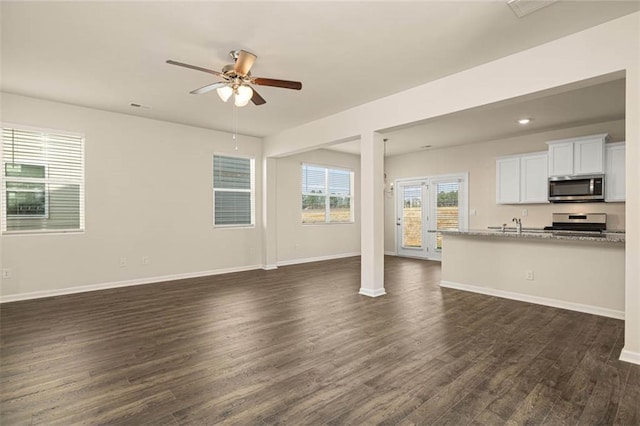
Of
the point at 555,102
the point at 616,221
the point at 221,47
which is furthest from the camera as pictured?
the point at 616,221

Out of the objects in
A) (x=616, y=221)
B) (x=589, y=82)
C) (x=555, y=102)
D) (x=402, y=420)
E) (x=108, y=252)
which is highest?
(x=555, y=102)

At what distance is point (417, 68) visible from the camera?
3.67 meters

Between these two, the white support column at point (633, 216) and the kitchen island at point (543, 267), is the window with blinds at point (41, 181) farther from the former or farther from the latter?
the white support column at point (633, 216)

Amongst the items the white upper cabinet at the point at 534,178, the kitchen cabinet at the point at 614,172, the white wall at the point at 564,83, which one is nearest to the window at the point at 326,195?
the white wall at the point at 564,83

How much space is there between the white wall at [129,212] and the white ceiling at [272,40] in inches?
31.4

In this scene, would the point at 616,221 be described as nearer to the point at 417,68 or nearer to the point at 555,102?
the point at 555,102

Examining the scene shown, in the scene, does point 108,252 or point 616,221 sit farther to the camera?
point 616,221

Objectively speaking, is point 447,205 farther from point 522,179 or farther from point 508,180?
point 522,179

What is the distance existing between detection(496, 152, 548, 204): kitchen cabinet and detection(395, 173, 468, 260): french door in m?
0.98

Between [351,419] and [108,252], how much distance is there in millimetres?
4889

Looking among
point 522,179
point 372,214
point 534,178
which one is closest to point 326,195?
point 372,214

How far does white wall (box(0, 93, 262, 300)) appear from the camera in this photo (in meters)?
4.71

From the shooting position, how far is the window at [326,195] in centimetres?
816

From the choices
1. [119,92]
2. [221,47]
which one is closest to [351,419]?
[221,47]
